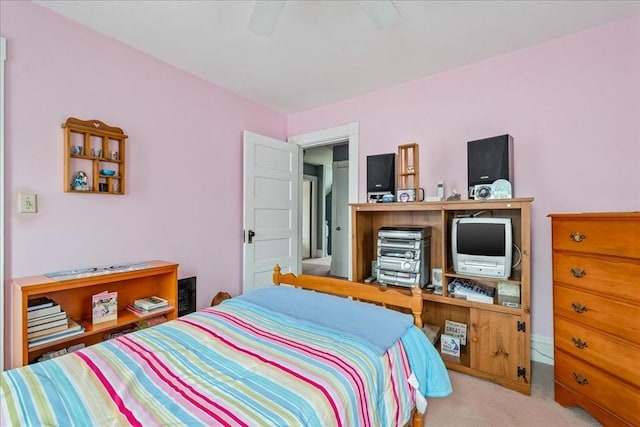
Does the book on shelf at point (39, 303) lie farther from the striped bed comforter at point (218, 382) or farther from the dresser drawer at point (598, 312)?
the dresser drawer at point (598, 312)

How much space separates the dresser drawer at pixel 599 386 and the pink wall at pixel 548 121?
59cm

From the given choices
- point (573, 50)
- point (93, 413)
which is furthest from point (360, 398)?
point (573, 50)

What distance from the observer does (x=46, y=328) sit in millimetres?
1721

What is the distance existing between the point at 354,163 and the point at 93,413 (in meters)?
2.79

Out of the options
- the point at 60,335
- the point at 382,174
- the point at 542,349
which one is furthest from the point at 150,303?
the point at 542,349

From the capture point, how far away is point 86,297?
202 centimetres

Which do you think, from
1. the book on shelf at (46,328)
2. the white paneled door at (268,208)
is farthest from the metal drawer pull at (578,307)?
the book on shelf at (46,328)

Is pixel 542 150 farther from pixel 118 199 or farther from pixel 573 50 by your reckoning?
pixel 118 199

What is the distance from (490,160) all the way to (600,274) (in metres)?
0.93

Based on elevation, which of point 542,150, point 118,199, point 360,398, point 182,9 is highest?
point 182,9

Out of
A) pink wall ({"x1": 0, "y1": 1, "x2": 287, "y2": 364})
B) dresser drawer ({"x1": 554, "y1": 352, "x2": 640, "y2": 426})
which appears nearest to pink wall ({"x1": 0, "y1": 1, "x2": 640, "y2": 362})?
pink wall ({"x1": 0, "y1": 1, "x2": 287, "y2": 364})

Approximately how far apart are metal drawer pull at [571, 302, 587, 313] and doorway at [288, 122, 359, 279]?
62.8 inches

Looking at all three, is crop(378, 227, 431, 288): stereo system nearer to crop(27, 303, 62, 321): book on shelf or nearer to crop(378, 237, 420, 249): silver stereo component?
crop(378, 237, 420, 249): silver stereo component

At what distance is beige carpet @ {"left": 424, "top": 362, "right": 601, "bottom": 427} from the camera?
1621 millimetres
